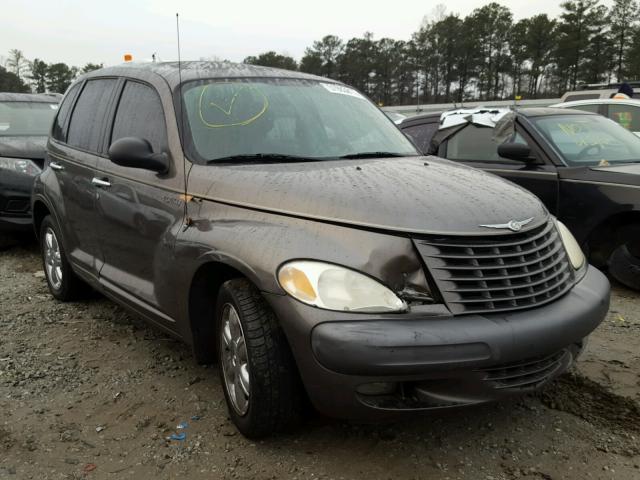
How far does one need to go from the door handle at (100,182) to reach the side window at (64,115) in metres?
0.94

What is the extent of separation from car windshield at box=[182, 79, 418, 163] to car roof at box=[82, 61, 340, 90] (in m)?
0.08

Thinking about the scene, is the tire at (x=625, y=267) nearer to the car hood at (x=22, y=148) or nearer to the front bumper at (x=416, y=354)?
the front bumper at (x=416, y=354)

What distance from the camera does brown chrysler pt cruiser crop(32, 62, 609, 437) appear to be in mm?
2287

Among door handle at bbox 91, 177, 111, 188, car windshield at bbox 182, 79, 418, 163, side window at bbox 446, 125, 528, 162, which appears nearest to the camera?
car windshield at bbox 182, 79, 418, 163

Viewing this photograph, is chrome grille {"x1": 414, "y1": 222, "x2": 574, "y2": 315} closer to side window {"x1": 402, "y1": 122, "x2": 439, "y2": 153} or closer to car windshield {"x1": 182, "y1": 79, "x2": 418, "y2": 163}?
car windshield {"x1": 182, "y1": 79, "x2": 418, "y2": 163}

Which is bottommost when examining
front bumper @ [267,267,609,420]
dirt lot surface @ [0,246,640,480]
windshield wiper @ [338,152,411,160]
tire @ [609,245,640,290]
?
dirt lot surface @ [0,246,640,480]

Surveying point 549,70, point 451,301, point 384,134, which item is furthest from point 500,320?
point 549,70

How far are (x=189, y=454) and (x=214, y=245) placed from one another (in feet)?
3.15

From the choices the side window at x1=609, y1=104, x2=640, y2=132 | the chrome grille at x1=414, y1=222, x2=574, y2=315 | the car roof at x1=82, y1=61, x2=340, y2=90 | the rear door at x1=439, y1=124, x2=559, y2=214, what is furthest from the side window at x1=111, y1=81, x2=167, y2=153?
the side window at x1=609, y1=104, x2=640, y2=132

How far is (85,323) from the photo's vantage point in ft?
14.8

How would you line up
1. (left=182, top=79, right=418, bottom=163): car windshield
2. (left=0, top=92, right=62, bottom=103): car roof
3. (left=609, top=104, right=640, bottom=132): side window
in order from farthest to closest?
1. (left=609, top=104, right=640, bottom=132): side window
2. (left=0, top=92, right=62, bottom=103): car roof
3. (left=182, top=79, right=418, bottom=163): car windshield

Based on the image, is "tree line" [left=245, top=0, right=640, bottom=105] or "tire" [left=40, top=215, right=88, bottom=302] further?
"tree line" [left=245, top=0, right=640, bottom=105]

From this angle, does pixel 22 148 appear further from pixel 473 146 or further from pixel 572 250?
pixel 572 250

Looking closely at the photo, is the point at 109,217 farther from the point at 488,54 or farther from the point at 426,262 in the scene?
the point at 488,54
